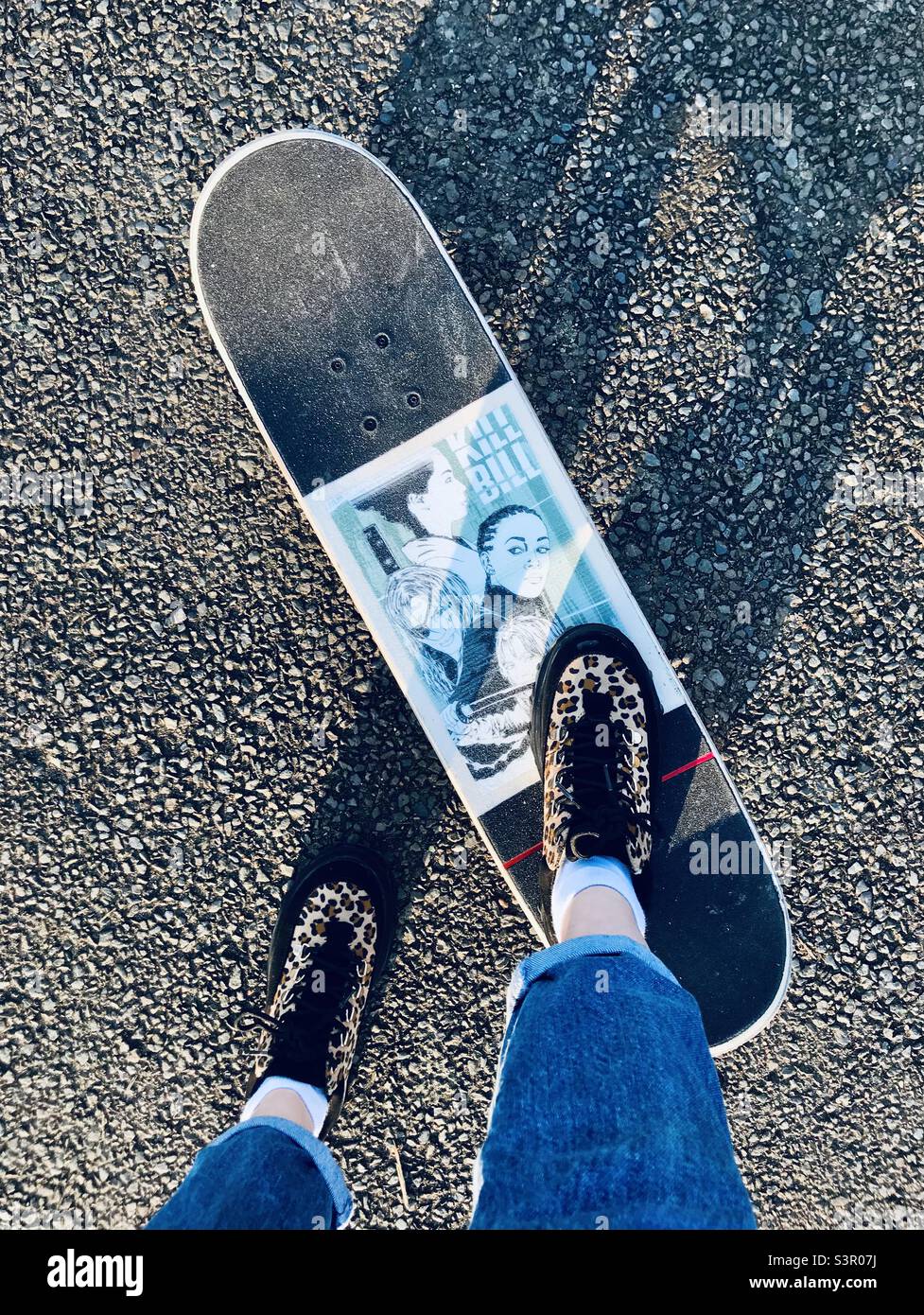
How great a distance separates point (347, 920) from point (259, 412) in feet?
5.04

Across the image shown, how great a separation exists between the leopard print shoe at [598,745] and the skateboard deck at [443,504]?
0.06 m

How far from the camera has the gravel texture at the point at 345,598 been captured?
2320 millimetres

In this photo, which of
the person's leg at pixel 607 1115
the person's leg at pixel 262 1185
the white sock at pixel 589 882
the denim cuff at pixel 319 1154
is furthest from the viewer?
the white sock at pixel 589 882

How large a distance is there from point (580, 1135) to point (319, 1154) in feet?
2.78

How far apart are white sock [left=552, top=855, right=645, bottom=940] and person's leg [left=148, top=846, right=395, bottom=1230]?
0.52m

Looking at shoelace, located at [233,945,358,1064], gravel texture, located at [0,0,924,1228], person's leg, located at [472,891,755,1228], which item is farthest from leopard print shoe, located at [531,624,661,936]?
shoelace, located at [233,945,358,1064]

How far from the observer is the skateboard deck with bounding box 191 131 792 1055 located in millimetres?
2277

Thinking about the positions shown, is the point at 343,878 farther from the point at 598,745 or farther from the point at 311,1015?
the point at 598,745

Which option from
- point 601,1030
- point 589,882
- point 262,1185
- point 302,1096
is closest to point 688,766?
point 589,882

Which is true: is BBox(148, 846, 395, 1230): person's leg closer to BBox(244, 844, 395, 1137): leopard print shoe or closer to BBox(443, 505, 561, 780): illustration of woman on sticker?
BBox(244, 844, 395, 1137): leopard print shoe

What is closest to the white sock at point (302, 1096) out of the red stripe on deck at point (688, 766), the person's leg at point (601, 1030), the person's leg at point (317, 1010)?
the person's leg at point (317, 1010)

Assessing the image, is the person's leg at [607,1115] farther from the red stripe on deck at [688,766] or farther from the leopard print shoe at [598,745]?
the red stripe on deck at [688,766]
